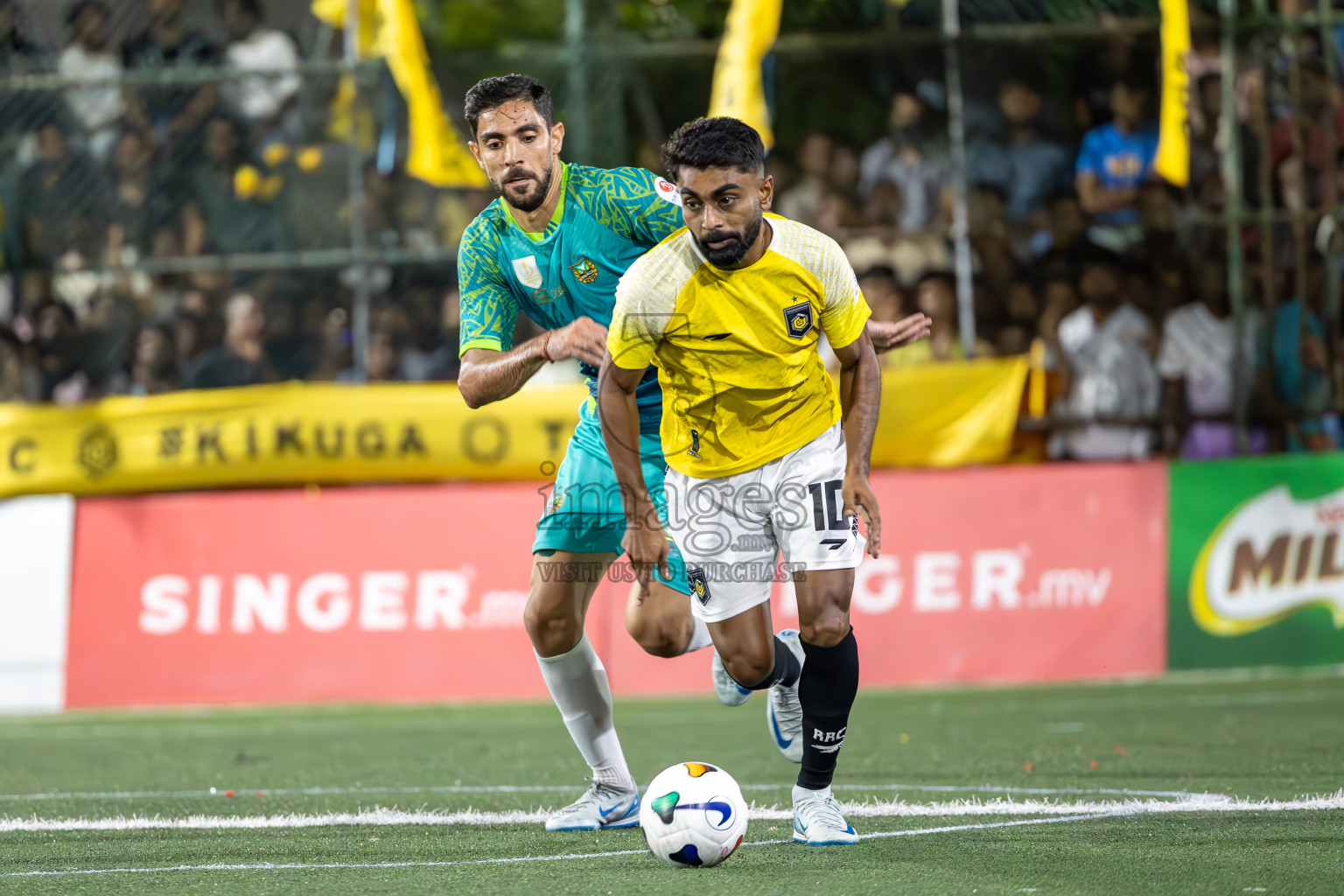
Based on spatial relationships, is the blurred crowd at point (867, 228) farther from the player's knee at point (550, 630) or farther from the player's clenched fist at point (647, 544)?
the player's clenched fist at point (647, 544)

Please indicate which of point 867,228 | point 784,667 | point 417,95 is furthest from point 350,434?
point 784,667

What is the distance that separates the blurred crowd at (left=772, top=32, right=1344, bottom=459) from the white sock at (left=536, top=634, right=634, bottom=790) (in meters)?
5.22

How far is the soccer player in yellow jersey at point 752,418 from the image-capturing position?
14.2ft

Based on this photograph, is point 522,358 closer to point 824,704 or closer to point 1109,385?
point 824,704

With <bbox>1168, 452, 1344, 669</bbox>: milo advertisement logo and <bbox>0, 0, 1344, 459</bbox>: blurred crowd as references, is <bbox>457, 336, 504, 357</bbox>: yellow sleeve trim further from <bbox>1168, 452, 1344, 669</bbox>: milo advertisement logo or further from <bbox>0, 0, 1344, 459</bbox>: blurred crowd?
<bbox>1168, 452, 1344, 669</bbox>: milo advertisement logo

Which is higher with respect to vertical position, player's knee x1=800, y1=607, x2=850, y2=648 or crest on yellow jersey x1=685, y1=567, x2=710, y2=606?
crest on yellow jersey x1=685, y1=567, x2=710, y2=606

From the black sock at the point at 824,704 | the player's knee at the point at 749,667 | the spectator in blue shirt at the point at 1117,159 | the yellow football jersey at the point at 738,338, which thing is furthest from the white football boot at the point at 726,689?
the spectator in blue shirt at the point at 1117,159

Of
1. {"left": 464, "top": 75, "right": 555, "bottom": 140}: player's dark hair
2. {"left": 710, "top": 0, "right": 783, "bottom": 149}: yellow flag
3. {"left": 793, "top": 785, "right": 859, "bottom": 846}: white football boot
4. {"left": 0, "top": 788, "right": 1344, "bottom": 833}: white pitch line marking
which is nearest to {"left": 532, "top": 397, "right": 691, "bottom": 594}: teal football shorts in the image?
{"left": 793, "top": 785, "right": 859, "bottom": 846}: white football boot

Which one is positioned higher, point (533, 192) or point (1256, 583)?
point (533, 192)

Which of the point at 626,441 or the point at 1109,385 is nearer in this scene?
the point at 626,441

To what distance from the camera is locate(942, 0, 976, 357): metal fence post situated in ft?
32.5

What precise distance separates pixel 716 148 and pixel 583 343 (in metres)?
0.65

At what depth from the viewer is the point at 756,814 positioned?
507cm

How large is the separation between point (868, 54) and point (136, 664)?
631cm
